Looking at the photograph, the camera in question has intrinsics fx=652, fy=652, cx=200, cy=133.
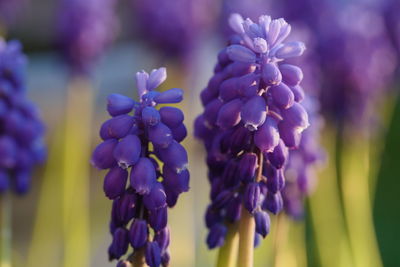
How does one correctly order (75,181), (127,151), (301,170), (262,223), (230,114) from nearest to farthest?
(127,151)
(230,114)
(262,223)
(301,170)
(75,181)

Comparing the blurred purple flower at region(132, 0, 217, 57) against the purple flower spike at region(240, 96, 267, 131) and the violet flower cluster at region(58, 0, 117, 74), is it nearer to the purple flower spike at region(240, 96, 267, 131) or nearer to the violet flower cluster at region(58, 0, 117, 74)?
the violet flower cluster at region(58, 0, 117, 74)

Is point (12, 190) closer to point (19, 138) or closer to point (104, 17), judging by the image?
point (19, 138)

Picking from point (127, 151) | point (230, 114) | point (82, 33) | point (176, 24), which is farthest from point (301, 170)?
point (176, 24)

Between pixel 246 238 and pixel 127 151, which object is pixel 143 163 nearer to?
pixel 127 151

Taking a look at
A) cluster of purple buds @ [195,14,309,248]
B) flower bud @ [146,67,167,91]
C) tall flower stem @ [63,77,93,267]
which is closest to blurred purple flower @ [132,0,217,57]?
tall flower stem @ [63,77,93,267]

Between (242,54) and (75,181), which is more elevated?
(75,181)
